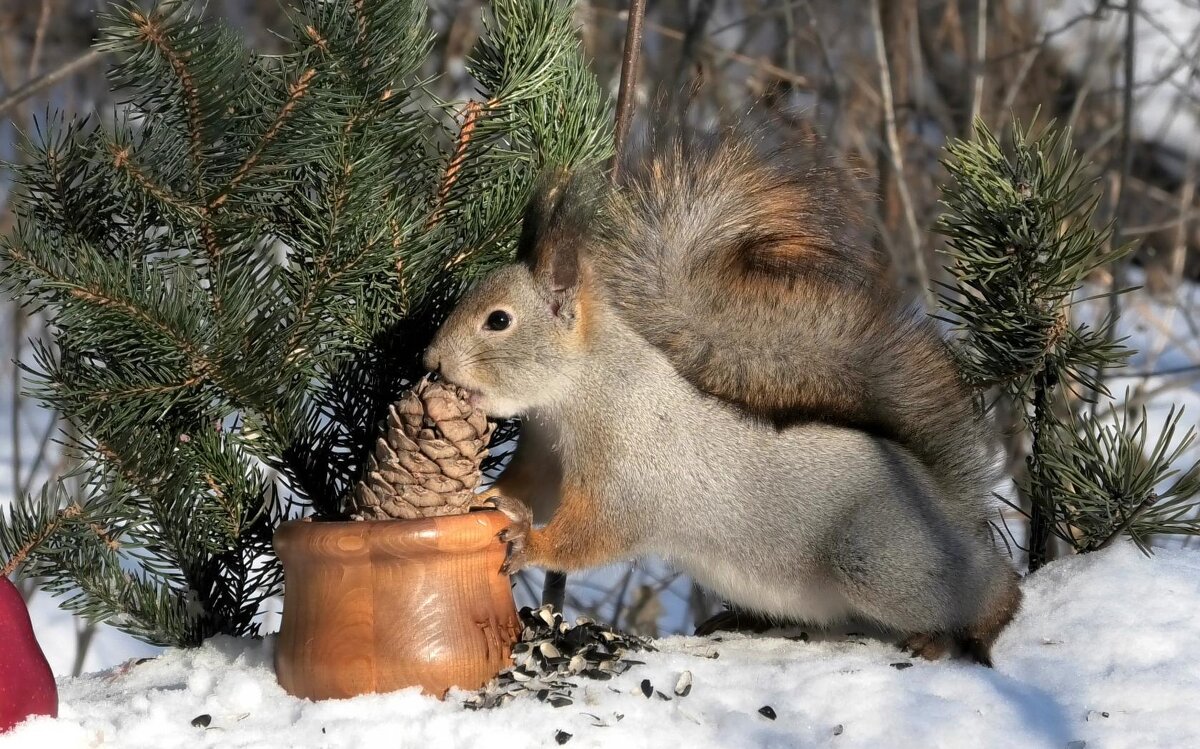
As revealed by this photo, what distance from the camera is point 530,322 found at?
1.42 m

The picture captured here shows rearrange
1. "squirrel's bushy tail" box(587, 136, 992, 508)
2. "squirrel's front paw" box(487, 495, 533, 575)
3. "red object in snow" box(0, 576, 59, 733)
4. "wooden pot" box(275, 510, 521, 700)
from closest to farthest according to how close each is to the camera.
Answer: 1. "red object in snow" box(0, 576, 59, 733)
2. "wooden pot" box(275, 510, 521, 700)
3. "squirrel's front paw" box(487, 495, 533, 575)
4. "squirrel's bushy tail" box(587, 136, 992, 508)

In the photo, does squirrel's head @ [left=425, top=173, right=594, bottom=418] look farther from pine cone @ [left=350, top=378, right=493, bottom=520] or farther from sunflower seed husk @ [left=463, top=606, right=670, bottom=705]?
sunflower seed husk @ [left=463, top=606, right=670, bottom=705]

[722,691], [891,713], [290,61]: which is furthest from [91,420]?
[891,713]

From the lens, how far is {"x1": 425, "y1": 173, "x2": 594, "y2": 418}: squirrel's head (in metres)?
1.31

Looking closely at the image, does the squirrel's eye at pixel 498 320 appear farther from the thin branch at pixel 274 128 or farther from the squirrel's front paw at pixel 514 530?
the thin branch at pixel 274 128

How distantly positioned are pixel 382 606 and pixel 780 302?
0.60 m

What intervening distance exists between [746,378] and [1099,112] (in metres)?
3.03

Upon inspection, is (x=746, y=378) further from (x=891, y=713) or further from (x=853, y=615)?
(x=891, y=713)

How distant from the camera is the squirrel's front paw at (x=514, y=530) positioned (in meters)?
1.29

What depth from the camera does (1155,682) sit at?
120 centimetres

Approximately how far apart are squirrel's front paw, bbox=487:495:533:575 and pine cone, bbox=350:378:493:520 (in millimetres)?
59

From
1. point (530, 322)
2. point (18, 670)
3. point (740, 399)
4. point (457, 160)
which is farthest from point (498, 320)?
point (18, 670)

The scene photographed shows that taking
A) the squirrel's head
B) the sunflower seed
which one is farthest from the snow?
the squirrel's head

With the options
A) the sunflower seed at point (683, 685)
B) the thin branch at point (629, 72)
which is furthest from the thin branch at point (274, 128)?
the sunflower seed at point (683, 685)
